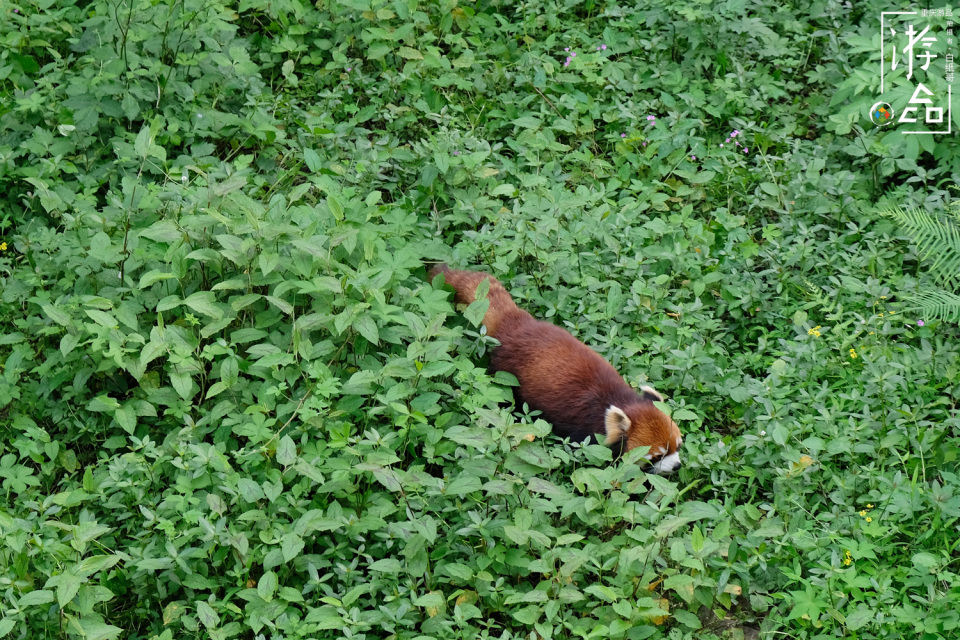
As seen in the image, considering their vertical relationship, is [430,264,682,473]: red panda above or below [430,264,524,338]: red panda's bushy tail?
below

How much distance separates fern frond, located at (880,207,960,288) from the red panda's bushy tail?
99.0 inches

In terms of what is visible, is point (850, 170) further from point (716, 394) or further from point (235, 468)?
point (235, 468)

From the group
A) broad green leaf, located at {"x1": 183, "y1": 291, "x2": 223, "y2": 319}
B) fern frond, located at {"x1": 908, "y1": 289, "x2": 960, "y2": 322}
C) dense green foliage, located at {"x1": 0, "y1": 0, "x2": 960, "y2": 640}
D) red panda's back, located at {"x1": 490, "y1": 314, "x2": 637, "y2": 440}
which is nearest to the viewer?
dense green foliage, located at {"x1": 0, "y1": 0, "x2": 960, "y2": 640}

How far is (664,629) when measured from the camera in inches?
164

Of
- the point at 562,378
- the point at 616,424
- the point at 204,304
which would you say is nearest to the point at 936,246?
the point at 616,424

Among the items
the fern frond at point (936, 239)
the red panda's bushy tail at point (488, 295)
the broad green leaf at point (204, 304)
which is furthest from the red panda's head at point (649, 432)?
the broad green leaf at point (204, 304)

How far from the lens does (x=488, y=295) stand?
5.52 meters

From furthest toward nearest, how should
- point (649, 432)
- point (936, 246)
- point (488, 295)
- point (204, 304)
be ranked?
1. point (936, 246)
2. point (488, 295)
3. point (649, 432)
4. point (204, 304)

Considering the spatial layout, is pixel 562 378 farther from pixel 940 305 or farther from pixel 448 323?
pixel 940 305

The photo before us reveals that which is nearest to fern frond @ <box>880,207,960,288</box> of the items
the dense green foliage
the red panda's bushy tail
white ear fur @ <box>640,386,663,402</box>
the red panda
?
the dense green foliage

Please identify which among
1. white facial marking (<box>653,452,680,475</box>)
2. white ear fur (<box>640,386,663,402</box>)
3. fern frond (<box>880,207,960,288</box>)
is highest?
fern frond (<box>880,207,960,288</box>)

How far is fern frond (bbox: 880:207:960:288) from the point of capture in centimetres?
578

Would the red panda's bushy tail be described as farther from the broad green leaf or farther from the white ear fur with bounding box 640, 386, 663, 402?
the broad green leaf

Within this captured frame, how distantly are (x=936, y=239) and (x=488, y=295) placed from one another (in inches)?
114
